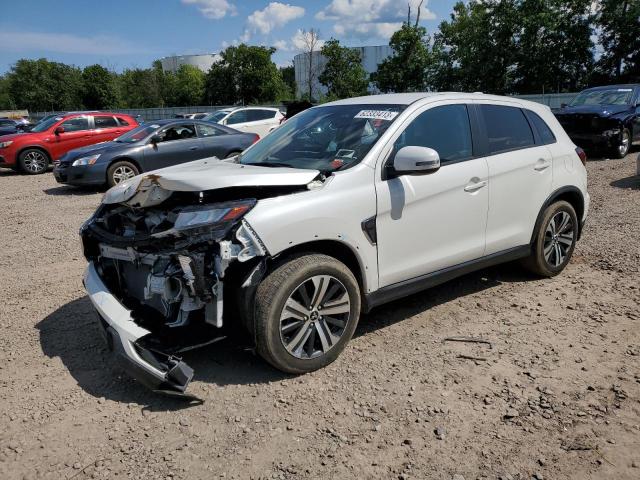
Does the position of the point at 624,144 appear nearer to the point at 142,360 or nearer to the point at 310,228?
the point at 310,228

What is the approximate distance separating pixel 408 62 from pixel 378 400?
37.7 m

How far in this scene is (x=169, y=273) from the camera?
3.21 m

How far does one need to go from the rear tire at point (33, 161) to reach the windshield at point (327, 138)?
42.1ft

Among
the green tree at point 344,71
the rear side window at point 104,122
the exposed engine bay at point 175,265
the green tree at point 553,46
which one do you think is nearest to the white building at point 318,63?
the green tree at point 344,71

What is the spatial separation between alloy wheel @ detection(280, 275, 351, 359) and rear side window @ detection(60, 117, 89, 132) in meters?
13.9

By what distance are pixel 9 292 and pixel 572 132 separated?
12577mm

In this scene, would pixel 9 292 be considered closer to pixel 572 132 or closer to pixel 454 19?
pixel 572 132

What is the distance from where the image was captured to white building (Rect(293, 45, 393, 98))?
50.3m

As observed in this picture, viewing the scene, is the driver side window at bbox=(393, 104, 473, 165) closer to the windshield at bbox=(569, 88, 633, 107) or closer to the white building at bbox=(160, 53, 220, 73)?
the windshield at bbox=(569, 88, 633, 107)

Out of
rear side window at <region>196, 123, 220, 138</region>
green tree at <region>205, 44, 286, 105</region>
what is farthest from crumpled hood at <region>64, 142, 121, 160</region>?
green tree at <region>205, 44, 286, 105</region>

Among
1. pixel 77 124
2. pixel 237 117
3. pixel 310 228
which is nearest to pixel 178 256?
pixel 310 228

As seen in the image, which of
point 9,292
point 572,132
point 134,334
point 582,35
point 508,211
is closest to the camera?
point 134,334

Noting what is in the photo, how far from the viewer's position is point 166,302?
10.8 ft

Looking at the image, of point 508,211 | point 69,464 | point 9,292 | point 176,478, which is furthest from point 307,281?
point 9,292
